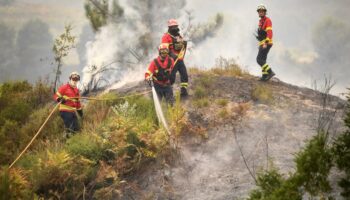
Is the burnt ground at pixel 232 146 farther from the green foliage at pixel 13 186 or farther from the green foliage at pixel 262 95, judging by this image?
the green foliage at pixel 13 186

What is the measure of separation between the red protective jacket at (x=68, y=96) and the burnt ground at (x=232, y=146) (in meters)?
2.51

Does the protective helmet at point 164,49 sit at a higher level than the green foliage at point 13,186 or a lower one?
higher

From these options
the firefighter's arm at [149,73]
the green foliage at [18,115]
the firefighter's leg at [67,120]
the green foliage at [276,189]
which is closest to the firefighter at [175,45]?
the firefighter's arm at [149,73]

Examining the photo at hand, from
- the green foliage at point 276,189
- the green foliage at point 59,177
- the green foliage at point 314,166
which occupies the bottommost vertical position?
the green foliage at point 59,177

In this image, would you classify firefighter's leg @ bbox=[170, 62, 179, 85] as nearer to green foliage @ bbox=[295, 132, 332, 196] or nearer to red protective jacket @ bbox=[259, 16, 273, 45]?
red protective jacket @ bbox=[259, 16, 273, 45]

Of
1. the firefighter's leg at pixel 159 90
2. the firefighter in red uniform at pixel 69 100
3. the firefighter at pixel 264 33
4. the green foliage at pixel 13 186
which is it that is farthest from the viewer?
the firefighter at pixel 264 33

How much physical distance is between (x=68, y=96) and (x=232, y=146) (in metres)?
3.67

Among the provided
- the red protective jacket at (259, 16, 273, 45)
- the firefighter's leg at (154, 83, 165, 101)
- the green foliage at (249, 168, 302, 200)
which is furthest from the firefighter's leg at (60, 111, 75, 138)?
the green foliage at (249, 168, 302, 200)

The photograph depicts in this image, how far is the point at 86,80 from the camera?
14.4 meters

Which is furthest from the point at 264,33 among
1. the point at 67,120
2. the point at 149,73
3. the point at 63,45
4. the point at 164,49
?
the point at 63,45

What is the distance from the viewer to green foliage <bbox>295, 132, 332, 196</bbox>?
14.4ft

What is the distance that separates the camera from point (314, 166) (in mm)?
4414

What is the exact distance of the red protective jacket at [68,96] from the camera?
9320 mm

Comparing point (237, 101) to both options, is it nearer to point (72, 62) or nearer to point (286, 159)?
point (286, 159)
